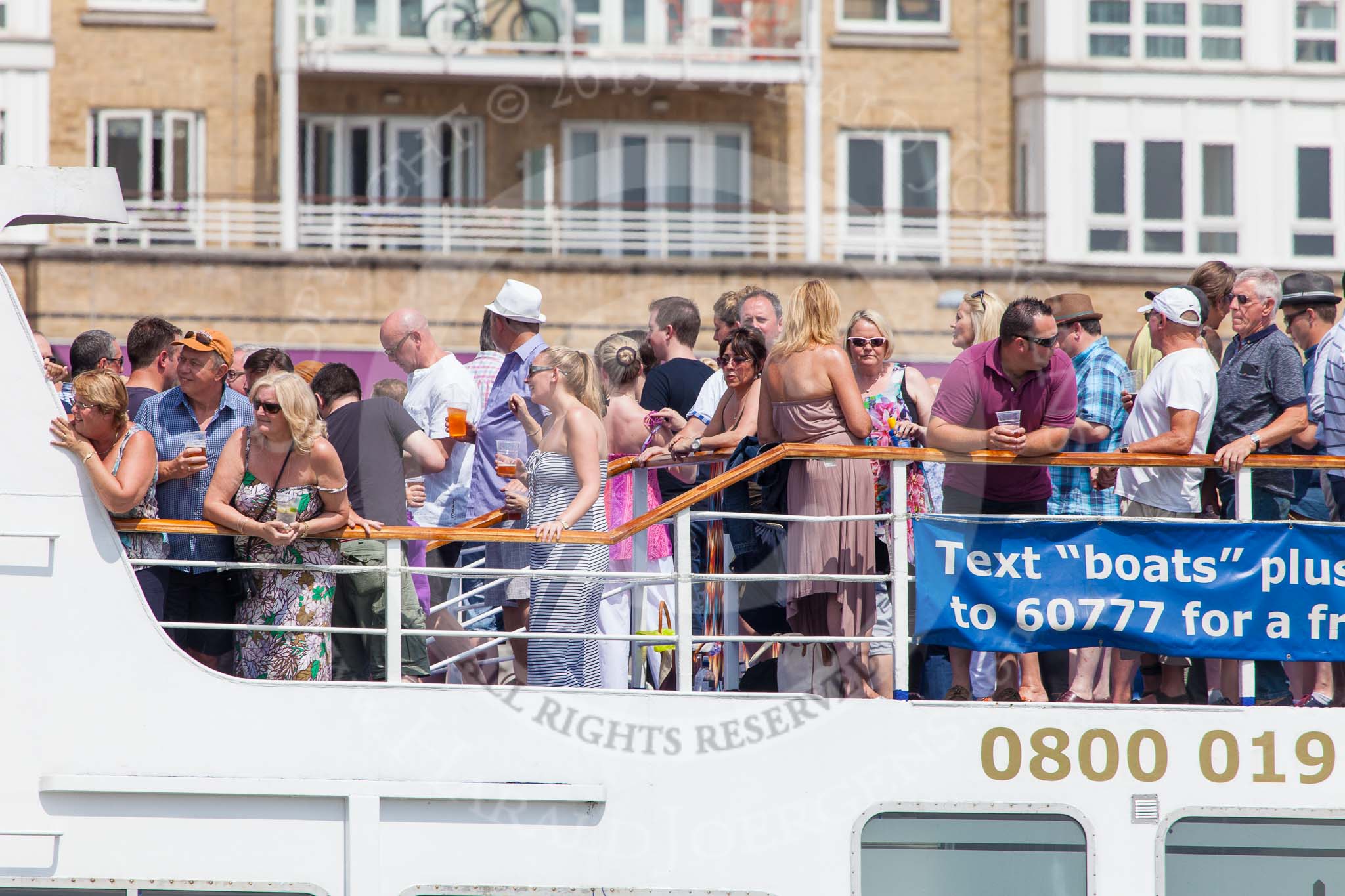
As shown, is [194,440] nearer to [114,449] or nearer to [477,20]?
[114,449]

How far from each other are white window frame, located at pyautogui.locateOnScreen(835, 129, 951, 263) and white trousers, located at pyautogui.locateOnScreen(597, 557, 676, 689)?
1747 centimetres

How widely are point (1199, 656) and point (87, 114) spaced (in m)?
22.6

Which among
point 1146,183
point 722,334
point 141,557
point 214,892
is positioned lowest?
point 214,892

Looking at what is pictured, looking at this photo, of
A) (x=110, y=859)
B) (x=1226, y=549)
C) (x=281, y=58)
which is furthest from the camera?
(x=281, y=58)

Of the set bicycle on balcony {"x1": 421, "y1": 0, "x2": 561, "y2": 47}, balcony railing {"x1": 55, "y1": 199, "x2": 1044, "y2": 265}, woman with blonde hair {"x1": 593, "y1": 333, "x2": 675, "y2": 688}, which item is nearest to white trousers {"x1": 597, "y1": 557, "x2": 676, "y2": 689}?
woman with blonde hair {"x1": 593, "y1": 333, "x2": 675, "y2": 688}

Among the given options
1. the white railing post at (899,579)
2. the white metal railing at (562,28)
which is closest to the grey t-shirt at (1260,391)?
the white railing post at (899,579)

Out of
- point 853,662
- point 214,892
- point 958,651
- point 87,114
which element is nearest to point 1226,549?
point 958,651

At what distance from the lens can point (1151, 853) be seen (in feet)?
20.0

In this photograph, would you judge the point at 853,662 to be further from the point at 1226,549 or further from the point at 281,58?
the point at 281,58

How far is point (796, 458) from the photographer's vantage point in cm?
618

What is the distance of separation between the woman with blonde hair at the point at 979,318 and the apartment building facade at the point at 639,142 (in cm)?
1518

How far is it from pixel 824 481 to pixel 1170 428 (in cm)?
161

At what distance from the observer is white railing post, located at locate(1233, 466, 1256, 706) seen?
629 cm

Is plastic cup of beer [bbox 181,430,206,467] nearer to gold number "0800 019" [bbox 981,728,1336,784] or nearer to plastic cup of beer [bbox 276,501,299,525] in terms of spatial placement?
plastic cup of beer [bbox 276,501,299,525]
